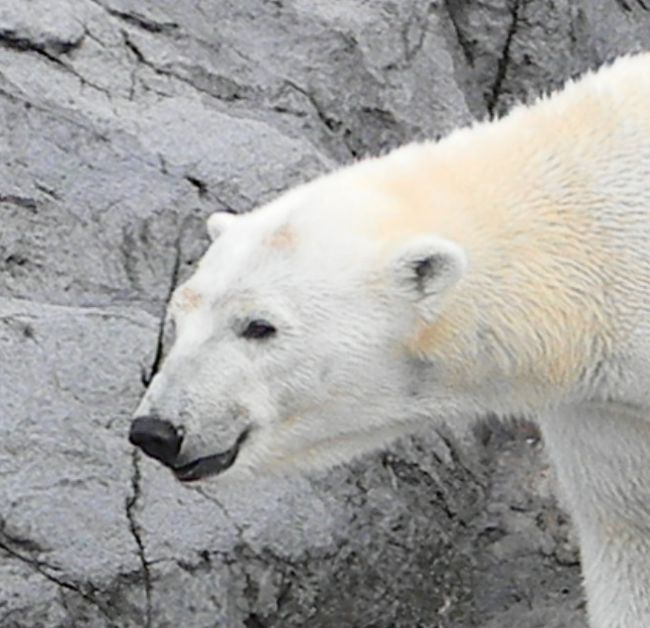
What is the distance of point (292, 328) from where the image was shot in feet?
12.7

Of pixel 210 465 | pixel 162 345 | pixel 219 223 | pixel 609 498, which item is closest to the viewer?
pixel 210 465

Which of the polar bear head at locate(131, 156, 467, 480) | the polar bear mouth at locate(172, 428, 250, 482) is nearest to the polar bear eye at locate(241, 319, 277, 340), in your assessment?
the polar bear head at locate(131, 156, 467, 480)

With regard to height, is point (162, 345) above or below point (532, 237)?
below

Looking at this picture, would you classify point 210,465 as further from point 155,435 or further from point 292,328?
point 292,328

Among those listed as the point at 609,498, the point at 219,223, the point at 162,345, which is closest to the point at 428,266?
the point at 219,223

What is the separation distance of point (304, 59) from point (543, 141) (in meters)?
2.55

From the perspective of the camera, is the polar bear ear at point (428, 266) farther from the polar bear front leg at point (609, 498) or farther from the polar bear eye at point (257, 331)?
the polar bear front leg at point (609, 498)

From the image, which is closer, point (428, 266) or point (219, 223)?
point (428, 266)

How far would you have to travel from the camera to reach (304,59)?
6.64 metres

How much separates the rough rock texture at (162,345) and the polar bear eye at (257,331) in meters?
1.29

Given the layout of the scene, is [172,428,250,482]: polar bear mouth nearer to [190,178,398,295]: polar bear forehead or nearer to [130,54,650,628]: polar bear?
[130,54,650,628]: polar bear

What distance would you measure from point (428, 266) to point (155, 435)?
0.66 m

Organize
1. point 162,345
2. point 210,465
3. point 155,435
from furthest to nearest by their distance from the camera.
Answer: point 162,345
point 210,465
point 155,435

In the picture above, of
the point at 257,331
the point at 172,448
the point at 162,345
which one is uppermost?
the point at 257,331
